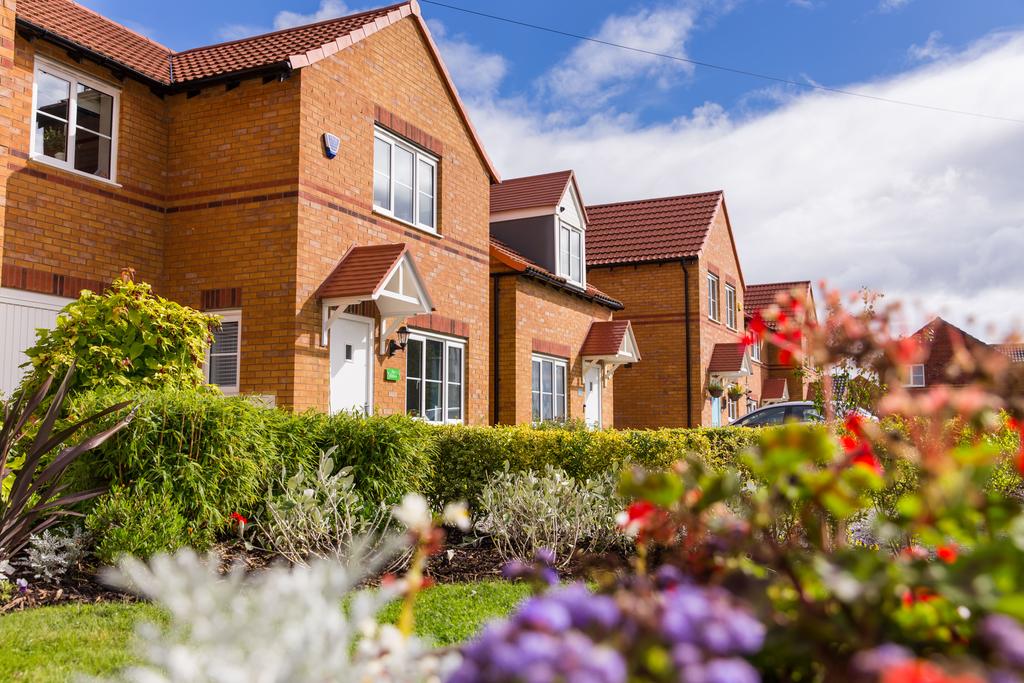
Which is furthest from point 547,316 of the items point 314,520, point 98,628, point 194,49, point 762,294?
point 762,294

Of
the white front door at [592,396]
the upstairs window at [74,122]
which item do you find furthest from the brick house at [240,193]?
the white front door at [592,396]

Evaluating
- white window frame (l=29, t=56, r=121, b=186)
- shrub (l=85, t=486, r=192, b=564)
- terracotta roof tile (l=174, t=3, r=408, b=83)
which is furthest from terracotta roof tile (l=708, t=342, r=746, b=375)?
shrub (l=85, t=486, r=192, b=564)

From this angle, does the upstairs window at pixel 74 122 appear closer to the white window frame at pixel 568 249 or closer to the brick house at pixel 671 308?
the white window frame at pixel 568 249

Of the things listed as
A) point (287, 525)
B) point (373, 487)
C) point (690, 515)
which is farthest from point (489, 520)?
point (690, 515)

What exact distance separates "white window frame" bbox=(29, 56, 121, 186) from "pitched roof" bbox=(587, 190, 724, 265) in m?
15.7

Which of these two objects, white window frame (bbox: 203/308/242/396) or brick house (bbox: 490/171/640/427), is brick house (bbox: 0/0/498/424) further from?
brick house (bbox: 490/171/640/427)

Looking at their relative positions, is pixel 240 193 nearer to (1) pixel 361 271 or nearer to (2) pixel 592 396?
(1) pixel 361 271

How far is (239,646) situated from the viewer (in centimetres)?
162

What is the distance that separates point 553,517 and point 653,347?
17.9 meters

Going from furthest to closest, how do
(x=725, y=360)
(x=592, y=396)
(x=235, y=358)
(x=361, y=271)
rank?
(x=725, y=360) → (x=592, y=396) → (x=361, y=271) → (x=235, y=358)

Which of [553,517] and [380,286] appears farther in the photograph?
[380,286]

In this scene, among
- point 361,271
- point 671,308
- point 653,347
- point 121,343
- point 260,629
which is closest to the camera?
point 260,629

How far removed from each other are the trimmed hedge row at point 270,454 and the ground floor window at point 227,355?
3549mm

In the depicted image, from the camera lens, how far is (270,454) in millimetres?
7793
